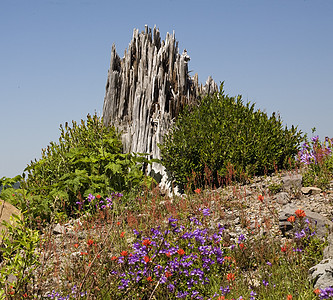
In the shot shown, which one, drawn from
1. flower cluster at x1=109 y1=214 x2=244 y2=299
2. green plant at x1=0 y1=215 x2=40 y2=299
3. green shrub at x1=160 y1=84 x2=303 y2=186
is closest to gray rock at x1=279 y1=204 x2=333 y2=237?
flower cluster at x1=109 y1=214 x2=244 y2=299

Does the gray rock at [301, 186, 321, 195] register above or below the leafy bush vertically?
below

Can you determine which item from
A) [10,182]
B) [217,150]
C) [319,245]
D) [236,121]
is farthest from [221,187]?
[10,182]

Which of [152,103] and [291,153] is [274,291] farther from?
[152,103]

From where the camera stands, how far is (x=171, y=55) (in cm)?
1100

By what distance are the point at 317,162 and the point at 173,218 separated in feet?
13.6

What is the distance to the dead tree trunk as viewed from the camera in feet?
33.8

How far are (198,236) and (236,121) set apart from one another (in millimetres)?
4863

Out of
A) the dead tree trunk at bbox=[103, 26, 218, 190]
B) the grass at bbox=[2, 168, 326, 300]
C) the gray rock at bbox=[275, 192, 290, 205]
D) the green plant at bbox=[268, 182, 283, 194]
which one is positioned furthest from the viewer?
the dead tree trunk at bbox=[103, 26, 218, 190]

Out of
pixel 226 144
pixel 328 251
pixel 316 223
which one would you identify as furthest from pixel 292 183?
pixel 328 251

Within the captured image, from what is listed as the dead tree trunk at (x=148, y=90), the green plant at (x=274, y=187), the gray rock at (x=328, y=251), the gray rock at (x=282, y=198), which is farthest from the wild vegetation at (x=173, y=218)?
the dead tree trunk at (x=148, y=90)

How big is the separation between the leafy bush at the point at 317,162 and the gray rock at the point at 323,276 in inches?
137

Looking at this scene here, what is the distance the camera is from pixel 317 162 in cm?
776

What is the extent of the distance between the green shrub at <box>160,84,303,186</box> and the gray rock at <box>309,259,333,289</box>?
3.98 m

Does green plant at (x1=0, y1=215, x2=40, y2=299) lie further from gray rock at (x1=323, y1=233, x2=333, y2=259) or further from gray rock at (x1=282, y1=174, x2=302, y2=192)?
gray rock at (x1=282, y1=174, x2=302, y2=192)
